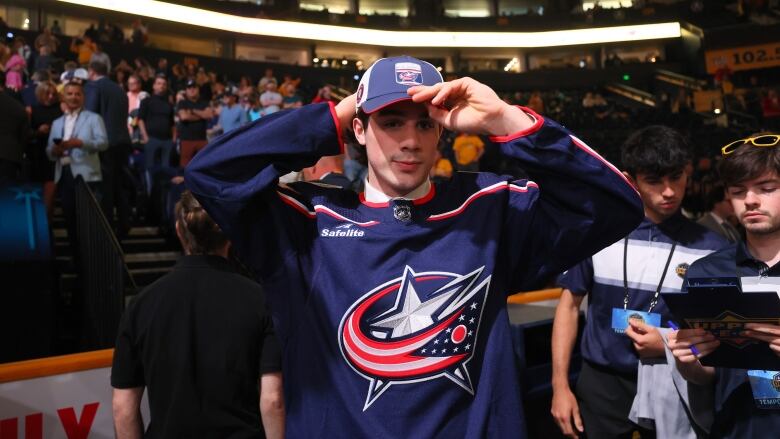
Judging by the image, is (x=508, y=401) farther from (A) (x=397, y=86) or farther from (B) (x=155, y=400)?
(B) (x=155, y=400)

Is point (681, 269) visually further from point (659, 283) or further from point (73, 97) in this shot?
point (73, 97)

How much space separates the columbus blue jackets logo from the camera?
1573 mm

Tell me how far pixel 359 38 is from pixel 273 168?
105 feet

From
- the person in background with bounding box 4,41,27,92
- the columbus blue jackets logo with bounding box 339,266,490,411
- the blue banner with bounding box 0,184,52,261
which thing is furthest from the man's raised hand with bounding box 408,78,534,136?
the person in background with bounding box 4,41,27,92

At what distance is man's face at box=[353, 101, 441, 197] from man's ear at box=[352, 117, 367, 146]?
0.05 metres

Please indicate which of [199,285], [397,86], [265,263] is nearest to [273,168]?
[265,263]

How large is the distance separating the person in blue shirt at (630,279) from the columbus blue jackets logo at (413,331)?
1.25 meters

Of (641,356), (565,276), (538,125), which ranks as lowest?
(641,356)

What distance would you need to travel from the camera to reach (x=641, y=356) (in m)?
2.60

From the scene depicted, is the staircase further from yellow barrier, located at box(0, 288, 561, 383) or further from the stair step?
yellow barrier, located at box(0, 288, 561, 383)

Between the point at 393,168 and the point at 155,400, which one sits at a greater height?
the point at 393,168

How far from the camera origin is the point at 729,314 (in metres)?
1.88

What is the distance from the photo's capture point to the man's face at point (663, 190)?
8.94 ft

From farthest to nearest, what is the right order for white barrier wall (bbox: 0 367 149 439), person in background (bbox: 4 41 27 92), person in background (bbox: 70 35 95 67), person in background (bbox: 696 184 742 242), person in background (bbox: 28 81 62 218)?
person in background (bbox: 70 35 95 67)
person in background (bbox: 4 41 27 92)
person in background (bbox: 28 81 62 218)
person in background (bbox: 696 184 742 242)
white barrier wall (bbox: 0 367 149 439)
